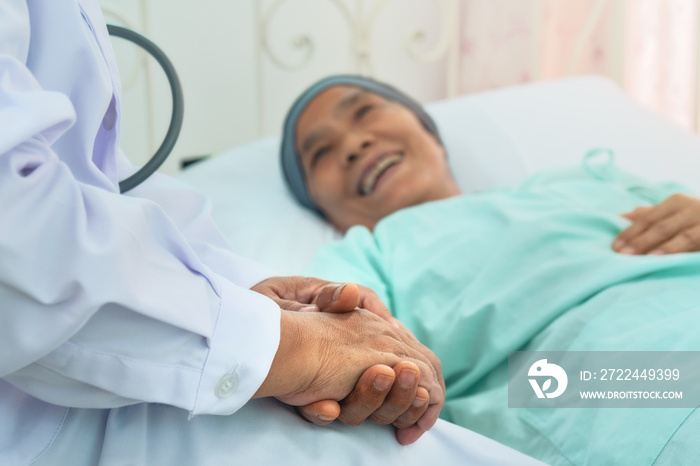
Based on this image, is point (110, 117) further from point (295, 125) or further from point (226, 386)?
point (295, 125)

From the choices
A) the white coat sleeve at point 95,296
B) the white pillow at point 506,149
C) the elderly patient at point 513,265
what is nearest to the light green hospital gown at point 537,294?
the elderly patient at point 513,265

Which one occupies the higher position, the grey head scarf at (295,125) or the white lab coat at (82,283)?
the white lab coat at (82,283)

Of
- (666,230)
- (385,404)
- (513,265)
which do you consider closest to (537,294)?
(513,265)

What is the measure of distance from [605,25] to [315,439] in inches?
77.1

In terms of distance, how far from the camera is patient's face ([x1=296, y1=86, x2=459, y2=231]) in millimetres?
1444

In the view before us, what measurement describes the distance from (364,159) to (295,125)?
0.21 metres

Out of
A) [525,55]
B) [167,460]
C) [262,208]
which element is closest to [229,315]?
[167,460]

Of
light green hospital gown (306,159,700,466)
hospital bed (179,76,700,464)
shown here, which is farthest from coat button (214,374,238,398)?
hospital bed (179,76,700,464)

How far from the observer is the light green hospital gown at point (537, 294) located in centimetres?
76

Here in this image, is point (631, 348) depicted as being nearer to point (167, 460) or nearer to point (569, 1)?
point (167, 460)

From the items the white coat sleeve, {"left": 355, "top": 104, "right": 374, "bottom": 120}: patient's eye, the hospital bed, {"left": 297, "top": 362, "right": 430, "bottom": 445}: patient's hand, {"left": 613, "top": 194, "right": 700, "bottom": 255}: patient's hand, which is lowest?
the hospital bed

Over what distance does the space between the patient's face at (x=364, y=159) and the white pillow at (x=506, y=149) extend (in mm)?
75

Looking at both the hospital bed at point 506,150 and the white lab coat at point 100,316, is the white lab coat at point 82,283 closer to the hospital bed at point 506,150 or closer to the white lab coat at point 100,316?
the white lab coat at point 100,316

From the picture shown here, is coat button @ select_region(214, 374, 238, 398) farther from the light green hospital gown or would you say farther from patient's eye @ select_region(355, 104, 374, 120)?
patient's eye @ select_region(355, 104, 374, 120)
